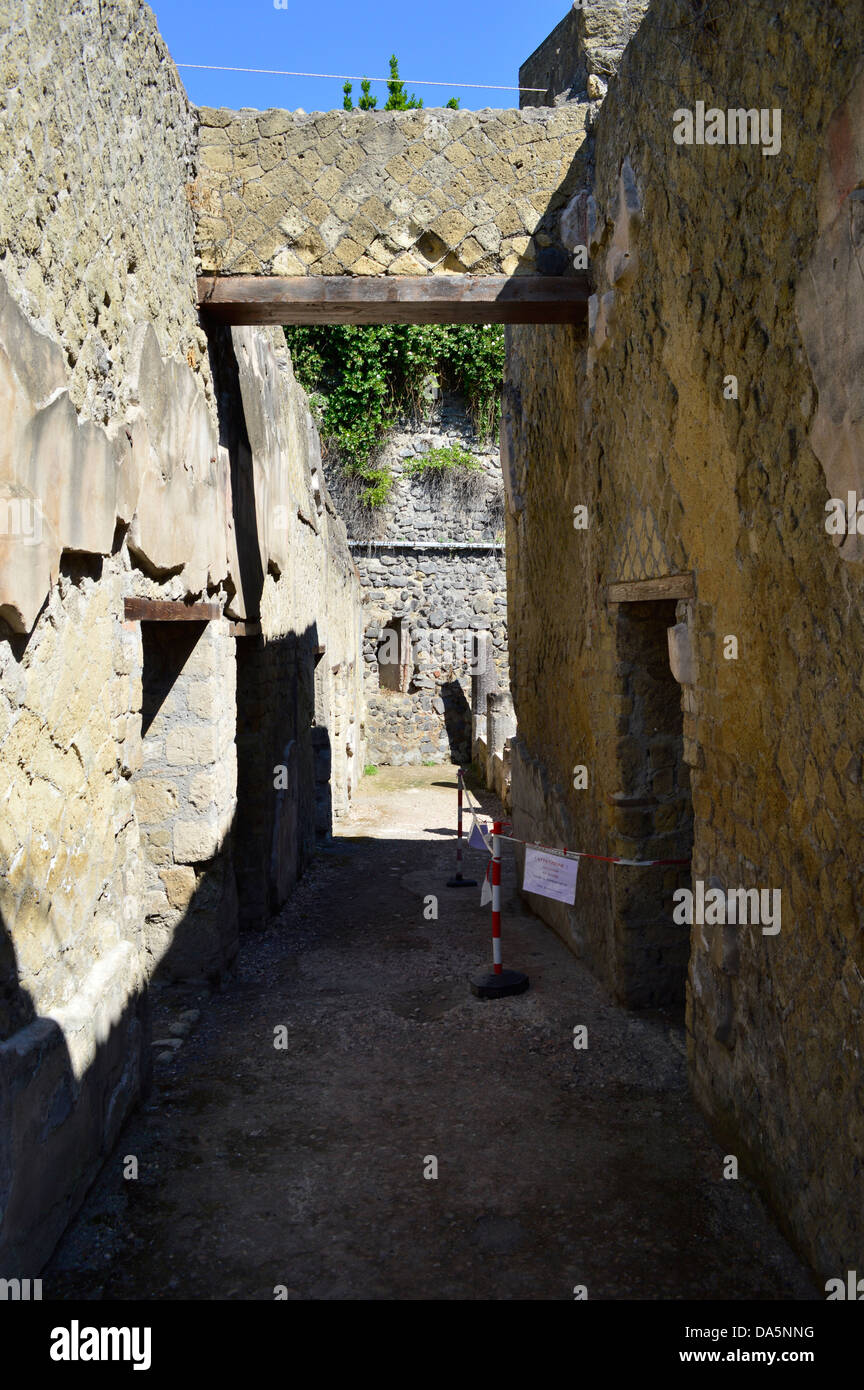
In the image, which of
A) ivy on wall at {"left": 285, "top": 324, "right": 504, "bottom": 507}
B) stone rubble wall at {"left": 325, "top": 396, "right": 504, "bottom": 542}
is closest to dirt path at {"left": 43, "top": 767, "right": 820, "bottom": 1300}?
stone rubble wall at {"left": 325, "top": 396, "right": 504, "bottom": 542}

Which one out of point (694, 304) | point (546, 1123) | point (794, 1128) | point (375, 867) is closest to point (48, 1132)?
point (546, 1123)

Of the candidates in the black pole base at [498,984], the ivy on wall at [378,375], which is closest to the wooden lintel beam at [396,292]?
the black pole base at [498,984]

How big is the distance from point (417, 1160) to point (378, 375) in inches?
626

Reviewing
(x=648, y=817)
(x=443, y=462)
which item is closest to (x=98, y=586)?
(x=648, y=817)

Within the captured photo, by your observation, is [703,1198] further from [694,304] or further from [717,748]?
[694,304]

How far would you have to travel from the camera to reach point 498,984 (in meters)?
5.20

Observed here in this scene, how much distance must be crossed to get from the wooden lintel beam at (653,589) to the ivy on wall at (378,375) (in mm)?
13096

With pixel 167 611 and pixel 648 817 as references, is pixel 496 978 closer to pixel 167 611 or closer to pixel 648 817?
pixel 648 817

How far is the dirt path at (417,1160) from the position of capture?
9.64 feet

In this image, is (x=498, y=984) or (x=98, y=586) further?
(x=498, y=984)

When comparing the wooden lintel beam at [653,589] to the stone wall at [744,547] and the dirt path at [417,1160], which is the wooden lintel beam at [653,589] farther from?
the dirt path at [417,1160]

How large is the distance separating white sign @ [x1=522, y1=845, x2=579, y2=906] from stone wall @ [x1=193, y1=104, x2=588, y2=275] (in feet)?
10.0

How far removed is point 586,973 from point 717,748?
2296mm

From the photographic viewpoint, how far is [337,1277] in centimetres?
292
